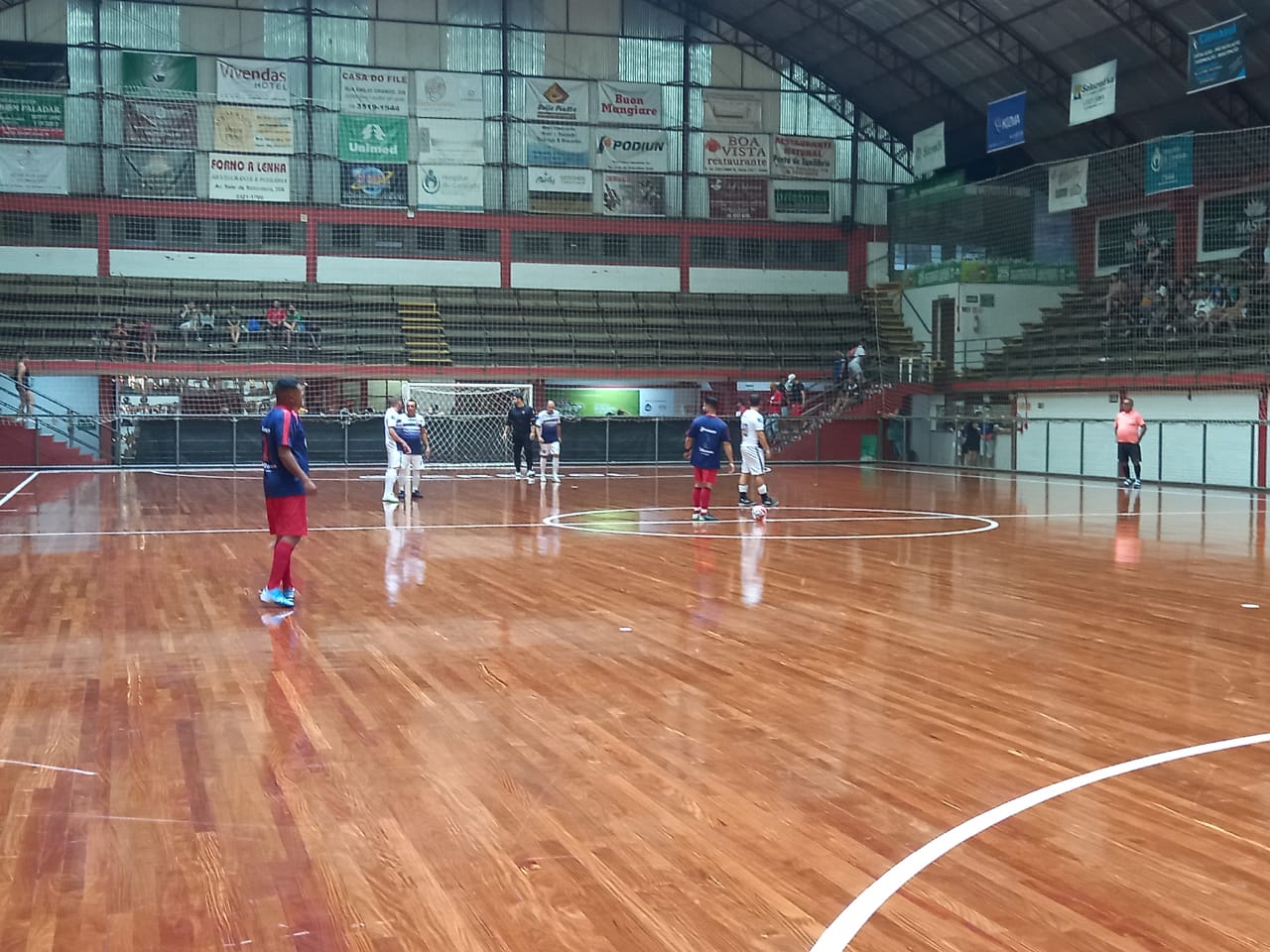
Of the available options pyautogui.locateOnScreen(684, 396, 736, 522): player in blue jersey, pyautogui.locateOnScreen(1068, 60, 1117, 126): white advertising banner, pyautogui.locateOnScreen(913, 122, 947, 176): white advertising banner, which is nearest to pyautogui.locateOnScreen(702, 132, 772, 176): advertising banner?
pyautogui.locateOnScreen(913, 122, 947, 176): white advertising banner

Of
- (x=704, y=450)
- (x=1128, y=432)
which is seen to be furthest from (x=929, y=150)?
(x=704, y=450)

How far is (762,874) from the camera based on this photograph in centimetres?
432

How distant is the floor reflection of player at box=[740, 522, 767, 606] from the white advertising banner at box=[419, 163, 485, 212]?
2579 cm

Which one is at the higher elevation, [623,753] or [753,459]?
[753,459]

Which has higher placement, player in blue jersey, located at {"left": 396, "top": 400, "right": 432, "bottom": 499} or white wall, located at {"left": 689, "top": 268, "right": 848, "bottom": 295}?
white wall, located at {"left": 689, "top": 268, "right": 848, "bottom": 295}

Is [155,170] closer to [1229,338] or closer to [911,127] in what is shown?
[911,127]

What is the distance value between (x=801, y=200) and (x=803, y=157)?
1.42 metres

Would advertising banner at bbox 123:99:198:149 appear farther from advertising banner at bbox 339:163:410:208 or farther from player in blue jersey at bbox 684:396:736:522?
player in blue jersey at bbox 684:396:736:522

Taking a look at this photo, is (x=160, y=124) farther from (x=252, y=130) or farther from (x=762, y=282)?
(x=762, y=282)

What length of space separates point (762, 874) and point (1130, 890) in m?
1.18

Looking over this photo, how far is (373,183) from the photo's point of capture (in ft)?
131

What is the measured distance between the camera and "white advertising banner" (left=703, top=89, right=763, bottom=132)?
41.8m

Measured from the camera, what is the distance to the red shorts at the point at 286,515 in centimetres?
970

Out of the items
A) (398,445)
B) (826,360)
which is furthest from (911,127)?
(398,445)
